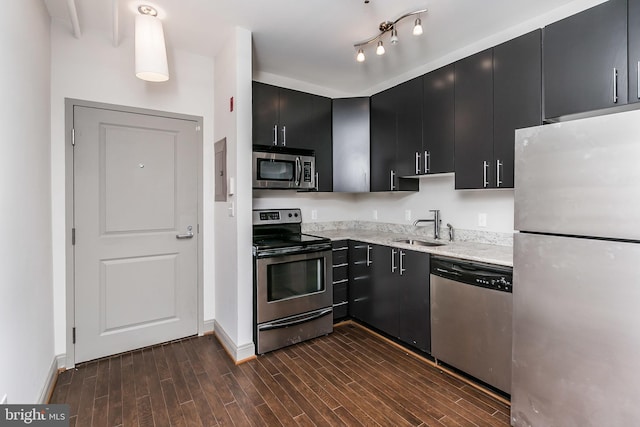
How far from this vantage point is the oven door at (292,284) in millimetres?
2650

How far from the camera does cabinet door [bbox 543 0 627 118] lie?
1706 millimetres

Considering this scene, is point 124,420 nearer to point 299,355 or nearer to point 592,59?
point 299,355

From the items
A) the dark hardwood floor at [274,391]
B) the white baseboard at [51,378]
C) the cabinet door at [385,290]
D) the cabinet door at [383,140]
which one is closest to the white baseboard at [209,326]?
the dark hardwood floor at [274,391]

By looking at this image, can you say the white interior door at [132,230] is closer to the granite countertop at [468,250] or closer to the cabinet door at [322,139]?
the cabinet door at [322,139]

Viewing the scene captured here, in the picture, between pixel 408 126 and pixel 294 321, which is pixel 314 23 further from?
pixel 294 321

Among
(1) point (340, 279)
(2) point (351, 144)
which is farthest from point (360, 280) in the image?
(2) point (351, 144)

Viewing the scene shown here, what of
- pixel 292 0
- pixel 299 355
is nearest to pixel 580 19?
pixel 292 0

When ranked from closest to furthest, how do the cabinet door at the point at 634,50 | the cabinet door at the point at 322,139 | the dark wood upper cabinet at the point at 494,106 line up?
the cabinet door at the point at 634,50, the dark wood upper cabinet at the point at 494,106, the cabinet door at the point at 322,139

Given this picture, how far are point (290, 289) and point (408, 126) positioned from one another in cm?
191

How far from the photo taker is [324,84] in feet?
12.6

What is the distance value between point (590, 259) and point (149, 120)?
327 cm

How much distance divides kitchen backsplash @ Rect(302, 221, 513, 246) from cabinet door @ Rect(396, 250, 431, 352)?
2.13 ft

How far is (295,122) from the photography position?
3184 mm

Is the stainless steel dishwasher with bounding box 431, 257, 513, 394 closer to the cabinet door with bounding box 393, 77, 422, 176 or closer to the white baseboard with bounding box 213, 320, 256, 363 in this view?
the cabinet door with bounding box 393, 77, 422, 176
